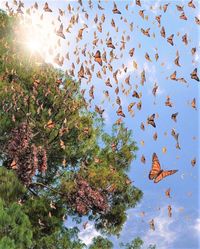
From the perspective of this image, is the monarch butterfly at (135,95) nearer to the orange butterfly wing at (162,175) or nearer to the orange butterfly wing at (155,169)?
the orange butterfly wing at (155,169)

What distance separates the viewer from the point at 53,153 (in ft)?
65.9

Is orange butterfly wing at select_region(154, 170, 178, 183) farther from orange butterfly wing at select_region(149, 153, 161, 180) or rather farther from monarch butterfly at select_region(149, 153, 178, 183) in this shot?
orange butterfly wing at select_region(149, 153, 161, 180)

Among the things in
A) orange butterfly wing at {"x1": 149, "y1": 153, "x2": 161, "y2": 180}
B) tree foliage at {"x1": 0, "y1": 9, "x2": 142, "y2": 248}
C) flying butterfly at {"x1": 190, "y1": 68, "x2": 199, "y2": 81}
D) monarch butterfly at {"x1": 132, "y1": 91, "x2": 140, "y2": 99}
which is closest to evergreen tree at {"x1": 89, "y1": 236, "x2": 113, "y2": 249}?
tree foliage at {"x1": 0, "y1": 9, "x2": 142, "y2": 248}

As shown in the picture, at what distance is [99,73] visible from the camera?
1861 centimetres

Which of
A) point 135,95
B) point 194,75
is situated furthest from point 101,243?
point 194,75

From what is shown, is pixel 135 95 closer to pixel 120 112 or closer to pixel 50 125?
pixel 120 112

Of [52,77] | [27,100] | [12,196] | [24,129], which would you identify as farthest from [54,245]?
[52,77]

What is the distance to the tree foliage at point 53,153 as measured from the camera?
16906 mm

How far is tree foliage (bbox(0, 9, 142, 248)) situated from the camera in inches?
666

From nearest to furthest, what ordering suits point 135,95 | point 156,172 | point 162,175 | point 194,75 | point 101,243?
1. point 162,175
2. point 156,172
3. point 194,75
4. point 135,95
5. point 101,243

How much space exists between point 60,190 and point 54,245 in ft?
7.19

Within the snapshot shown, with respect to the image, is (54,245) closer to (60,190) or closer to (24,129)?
(60,190)

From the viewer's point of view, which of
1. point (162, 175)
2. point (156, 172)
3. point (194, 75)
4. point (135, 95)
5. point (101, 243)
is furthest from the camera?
point (101, 243)

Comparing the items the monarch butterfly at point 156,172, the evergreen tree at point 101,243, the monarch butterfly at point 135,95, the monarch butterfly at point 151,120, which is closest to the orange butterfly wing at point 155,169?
the monarch butterfly at point 156,172
